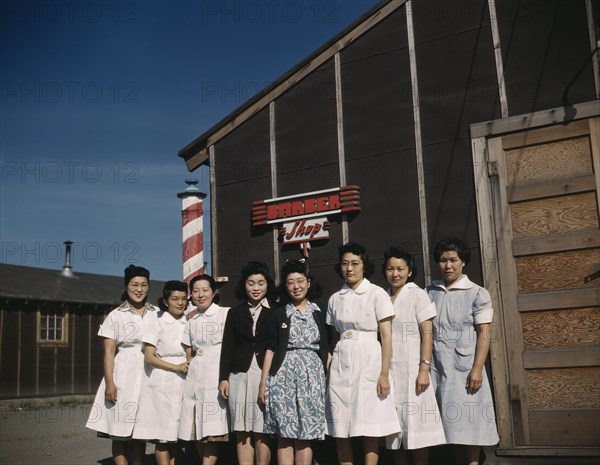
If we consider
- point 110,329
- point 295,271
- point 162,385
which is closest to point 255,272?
point 295,271

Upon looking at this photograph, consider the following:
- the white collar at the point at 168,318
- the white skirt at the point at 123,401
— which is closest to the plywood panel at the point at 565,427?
the white collar at the point at 168,318

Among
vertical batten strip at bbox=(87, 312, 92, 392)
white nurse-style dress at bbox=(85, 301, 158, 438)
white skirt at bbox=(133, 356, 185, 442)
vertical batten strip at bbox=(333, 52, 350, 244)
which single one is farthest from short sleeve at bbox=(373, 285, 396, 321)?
vertical batten strip at bbox=(87, 312, 92, 392)

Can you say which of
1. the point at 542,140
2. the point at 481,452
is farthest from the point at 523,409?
the point at 542,140

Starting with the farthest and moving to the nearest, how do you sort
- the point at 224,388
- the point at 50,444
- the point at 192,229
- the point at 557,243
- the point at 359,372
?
the point at 50,444
the point at 192,229
the point at 224,388
the point at 557,243
the point at 359,372

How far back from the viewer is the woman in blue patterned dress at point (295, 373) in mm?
5344

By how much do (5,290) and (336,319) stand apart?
16.8 metres

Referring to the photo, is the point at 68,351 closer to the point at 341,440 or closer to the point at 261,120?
the point at 261,120

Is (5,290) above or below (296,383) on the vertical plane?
above

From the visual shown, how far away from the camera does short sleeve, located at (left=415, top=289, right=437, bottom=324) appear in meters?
5.36

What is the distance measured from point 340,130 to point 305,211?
1013 millimetres

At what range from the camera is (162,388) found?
6.22m

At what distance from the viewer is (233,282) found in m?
7.62

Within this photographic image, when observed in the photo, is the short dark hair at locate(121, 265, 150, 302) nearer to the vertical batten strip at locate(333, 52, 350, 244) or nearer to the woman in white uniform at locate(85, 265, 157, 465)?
the woman in white uniform at locate(85, 265, 157, 465)

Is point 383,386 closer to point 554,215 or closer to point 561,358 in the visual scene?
point 561,358
